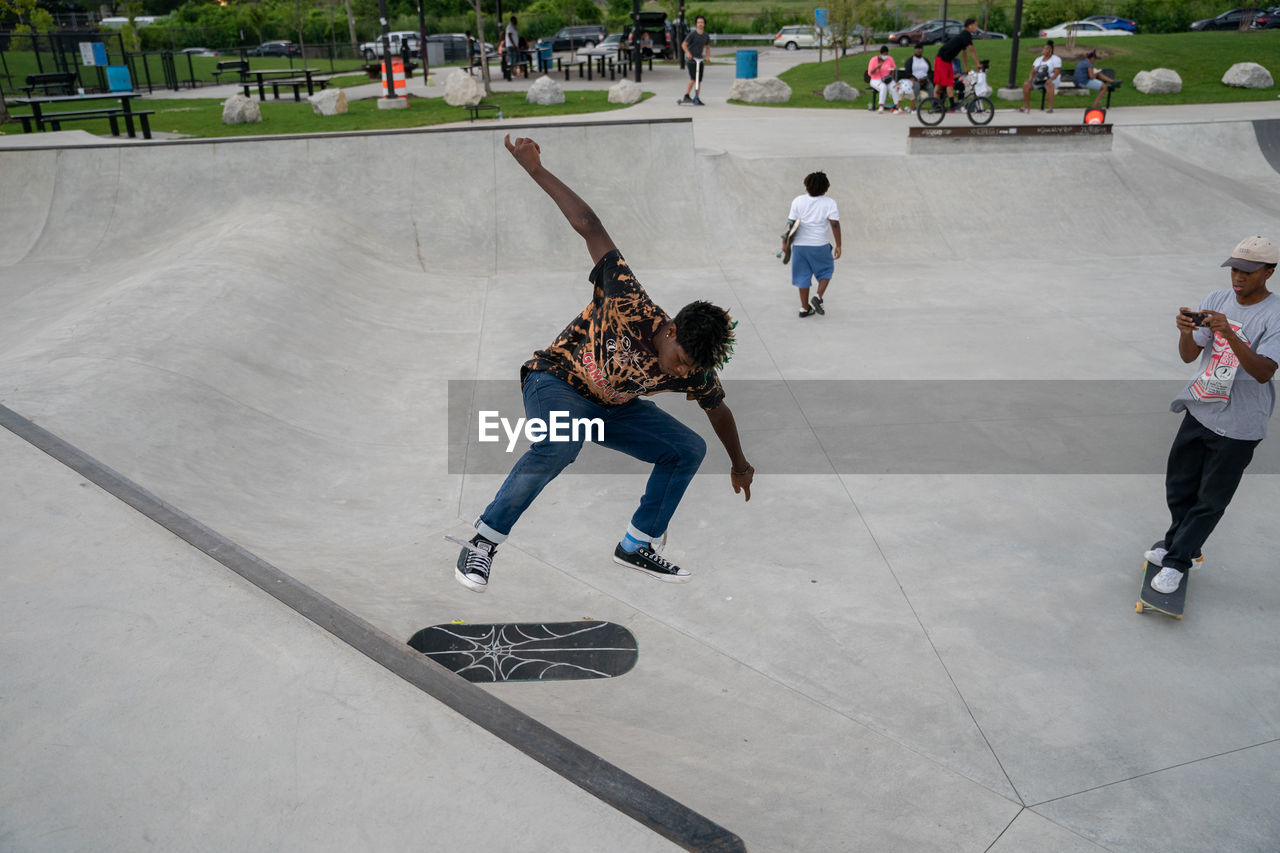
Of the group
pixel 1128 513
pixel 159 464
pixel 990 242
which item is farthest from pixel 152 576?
pixel 990 242

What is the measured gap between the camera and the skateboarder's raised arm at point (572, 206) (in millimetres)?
4043

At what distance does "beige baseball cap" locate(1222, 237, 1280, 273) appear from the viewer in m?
3.89

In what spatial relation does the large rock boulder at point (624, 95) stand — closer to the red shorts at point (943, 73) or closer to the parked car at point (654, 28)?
the parked car at point (654, 28)

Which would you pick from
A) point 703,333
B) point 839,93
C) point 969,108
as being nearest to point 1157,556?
point 703,333

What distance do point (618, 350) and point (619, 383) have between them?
0.16m

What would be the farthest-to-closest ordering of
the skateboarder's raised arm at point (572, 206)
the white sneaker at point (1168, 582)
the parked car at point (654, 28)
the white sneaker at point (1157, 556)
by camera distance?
the parked car at point (654, 28)
the white sneaker at point (1157, 556)
the white sneaker at point (1168, 582)
the skateboarder's raised arm at point (572, 206)

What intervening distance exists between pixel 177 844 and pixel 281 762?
35 cm

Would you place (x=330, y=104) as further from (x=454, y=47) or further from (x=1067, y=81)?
(x=454, y=47)

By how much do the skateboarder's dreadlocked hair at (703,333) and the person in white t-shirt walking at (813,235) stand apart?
5.51 metres

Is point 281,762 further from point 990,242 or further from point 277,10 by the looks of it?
point 277,10

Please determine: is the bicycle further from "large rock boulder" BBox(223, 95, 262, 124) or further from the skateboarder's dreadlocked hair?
the skateboarder's dreadlocked hair

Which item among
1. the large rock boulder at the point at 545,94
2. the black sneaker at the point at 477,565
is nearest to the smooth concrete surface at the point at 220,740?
the black sneaker at the point at 477,565

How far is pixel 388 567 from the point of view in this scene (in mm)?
4797

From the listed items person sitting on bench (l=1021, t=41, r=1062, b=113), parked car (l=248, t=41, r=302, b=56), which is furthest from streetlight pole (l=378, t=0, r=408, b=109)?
parked car (l=248, t=41, r=302, b=56)
